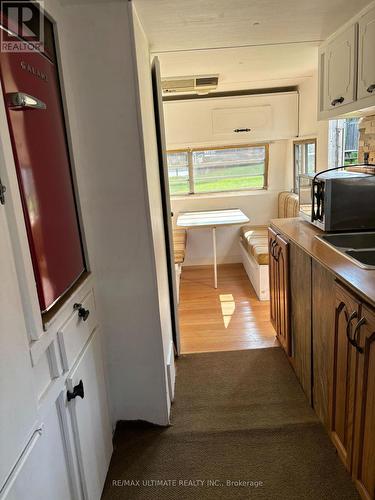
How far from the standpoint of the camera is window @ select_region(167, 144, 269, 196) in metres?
4.93

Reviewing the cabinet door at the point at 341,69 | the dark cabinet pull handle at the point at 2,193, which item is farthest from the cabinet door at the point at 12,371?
the cabinet door at the point at 341,69

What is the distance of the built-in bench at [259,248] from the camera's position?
3.64 meters

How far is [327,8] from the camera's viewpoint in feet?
6.05

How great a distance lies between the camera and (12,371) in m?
0.92

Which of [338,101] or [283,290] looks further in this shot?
[283,290]

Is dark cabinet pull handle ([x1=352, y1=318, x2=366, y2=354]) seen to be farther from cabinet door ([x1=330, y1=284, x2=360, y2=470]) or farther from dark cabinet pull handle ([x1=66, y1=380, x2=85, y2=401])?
dark cabinet pull handle ([x1=66, y1=380, x2=85, y2=401])

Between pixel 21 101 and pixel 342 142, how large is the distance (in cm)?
307

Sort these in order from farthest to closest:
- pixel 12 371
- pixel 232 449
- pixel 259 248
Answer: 1. pixel 259 248
2. pixel 232 449
3. pixel 12 371

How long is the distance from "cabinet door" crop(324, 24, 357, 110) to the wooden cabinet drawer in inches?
73.7

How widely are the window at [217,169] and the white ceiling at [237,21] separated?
252 cm

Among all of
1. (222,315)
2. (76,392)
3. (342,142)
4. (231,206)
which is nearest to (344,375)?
(76,392)

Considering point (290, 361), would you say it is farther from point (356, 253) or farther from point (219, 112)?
point (219, 112)

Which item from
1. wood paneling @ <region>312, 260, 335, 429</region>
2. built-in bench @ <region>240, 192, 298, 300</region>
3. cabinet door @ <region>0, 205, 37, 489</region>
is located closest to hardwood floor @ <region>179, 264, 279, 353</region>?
built-in bench @ <region>240, 192, 298, 300</region>

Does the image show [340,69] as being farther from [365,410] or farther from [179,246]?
[179,246]
